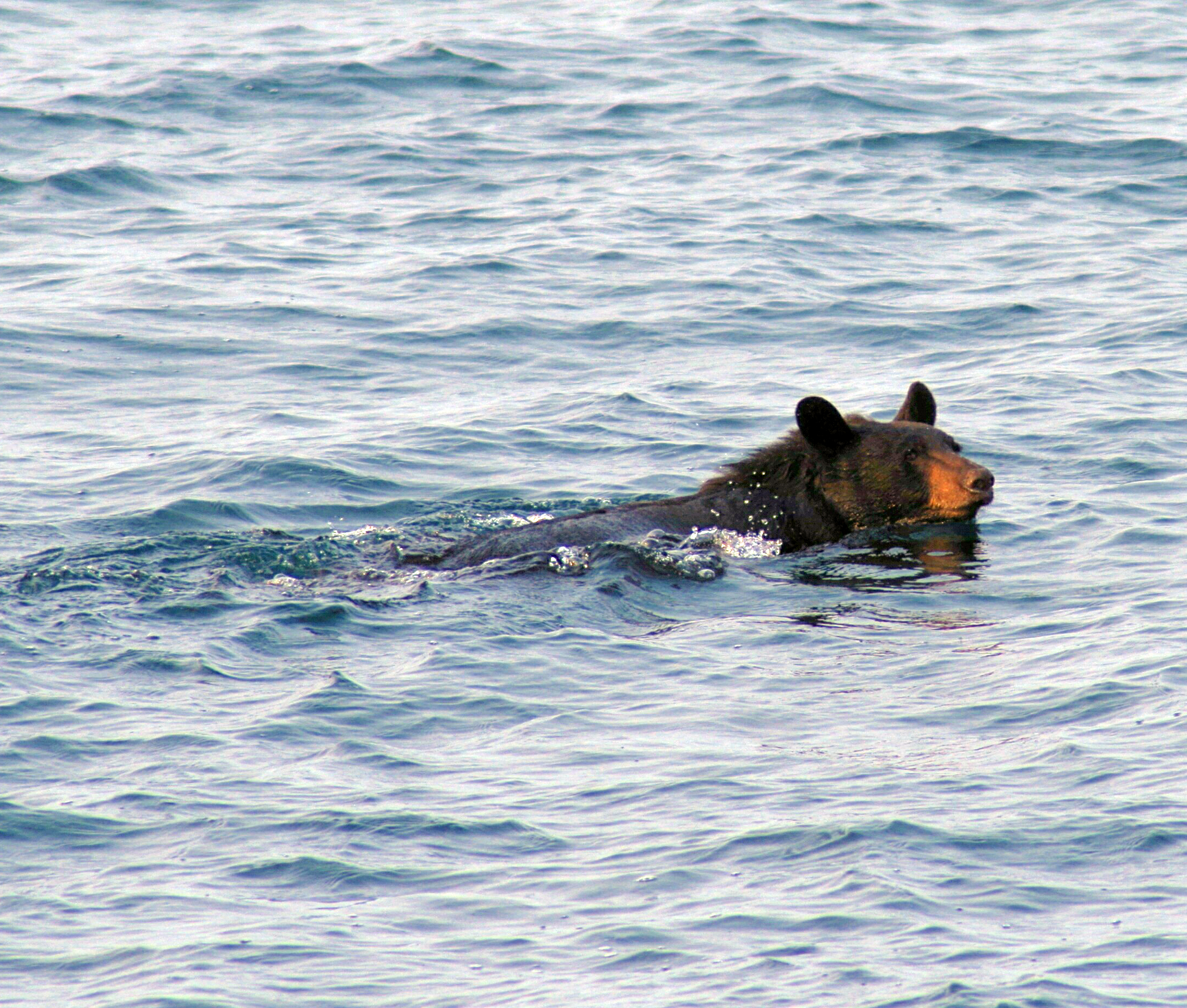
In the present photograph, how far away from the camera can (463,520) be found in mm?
12359

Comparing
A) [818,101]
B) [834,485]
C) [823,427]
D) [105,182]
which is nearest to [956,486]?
[834,485]

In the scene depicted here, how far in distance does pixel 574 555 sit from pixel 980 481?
2.74m

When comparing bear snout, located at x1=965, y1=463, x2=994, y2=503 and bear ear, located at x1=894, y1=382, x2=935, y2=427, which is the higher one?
bear ear, located at x1=894, y1=382, x2=935, y2=427

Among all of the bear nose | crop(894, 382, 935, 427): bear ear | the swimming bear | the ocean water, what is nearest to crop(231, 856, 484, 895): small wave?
the ocean water

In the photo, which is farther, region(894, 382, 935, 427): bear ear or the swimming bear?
region(894, 382, 935, 427): bear ear

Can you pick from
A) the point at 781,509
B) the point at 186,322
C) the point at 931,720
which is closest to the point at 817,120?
the point at 186,322

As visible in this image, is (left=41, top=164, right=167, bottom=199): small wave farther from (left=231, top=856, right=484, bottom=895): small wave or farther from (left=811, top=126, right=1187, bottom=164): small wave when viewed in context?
(left=231, top=856, right=484, bottom=895): small wave

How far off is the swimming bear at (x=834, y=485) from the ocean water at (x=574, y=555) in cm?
21

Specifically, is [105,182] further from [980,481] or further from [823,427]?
[980,481]

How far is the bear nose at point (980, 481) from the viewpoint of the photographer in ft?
38.0

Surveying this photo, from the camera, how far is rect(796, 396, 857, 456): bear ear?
11664mm

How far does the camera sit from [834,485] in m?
12.1

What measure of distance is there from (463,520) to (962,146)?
1280 cm

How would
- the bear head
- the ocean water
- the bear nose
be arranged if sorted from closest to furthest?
the ocean water
the bear nose
the bear head
